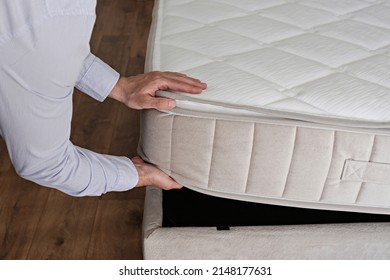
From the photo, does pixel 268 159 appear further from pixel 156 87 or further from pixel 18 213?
pixel 18 213

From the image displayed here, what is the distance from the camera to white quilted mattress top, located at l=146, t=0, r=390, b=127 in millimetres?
996

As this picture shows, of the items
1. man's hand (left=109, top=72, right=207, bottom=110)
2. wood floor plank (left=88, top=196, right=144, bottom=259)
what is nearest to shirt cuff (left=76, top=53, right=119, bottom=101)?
man's hand (left=109, top=72, right=207, bottom=110)

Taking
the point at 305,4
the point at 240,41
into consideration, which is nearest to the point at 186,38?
the point at 240,41

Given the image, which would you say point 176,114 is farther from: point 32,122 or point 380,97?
point 380,97

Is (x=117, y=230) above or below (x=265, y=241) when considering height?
below

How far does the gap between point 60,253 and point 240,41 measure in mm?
678

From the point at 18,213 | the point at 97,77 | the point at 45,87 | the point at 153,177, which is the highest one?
the point at 45,87

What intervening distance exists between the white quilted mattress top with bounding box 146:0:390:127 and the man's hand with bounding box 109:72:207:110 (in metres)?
0.02

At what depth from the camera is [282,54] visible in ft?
3.70

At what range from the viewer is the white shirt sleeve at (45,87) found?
0.73 meters

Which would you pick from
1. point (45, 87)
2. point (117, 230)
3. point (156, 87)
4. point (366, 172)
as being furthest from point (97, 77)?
point (366, 172)

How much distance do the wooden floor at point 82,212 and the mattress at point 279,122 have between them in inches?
15.1

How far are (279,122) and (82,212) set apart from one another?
0.69 m

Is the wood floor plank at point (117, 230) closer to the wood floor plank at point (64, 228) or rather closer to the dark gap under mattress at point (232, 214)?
the wood floor plank at point (64, 228)
